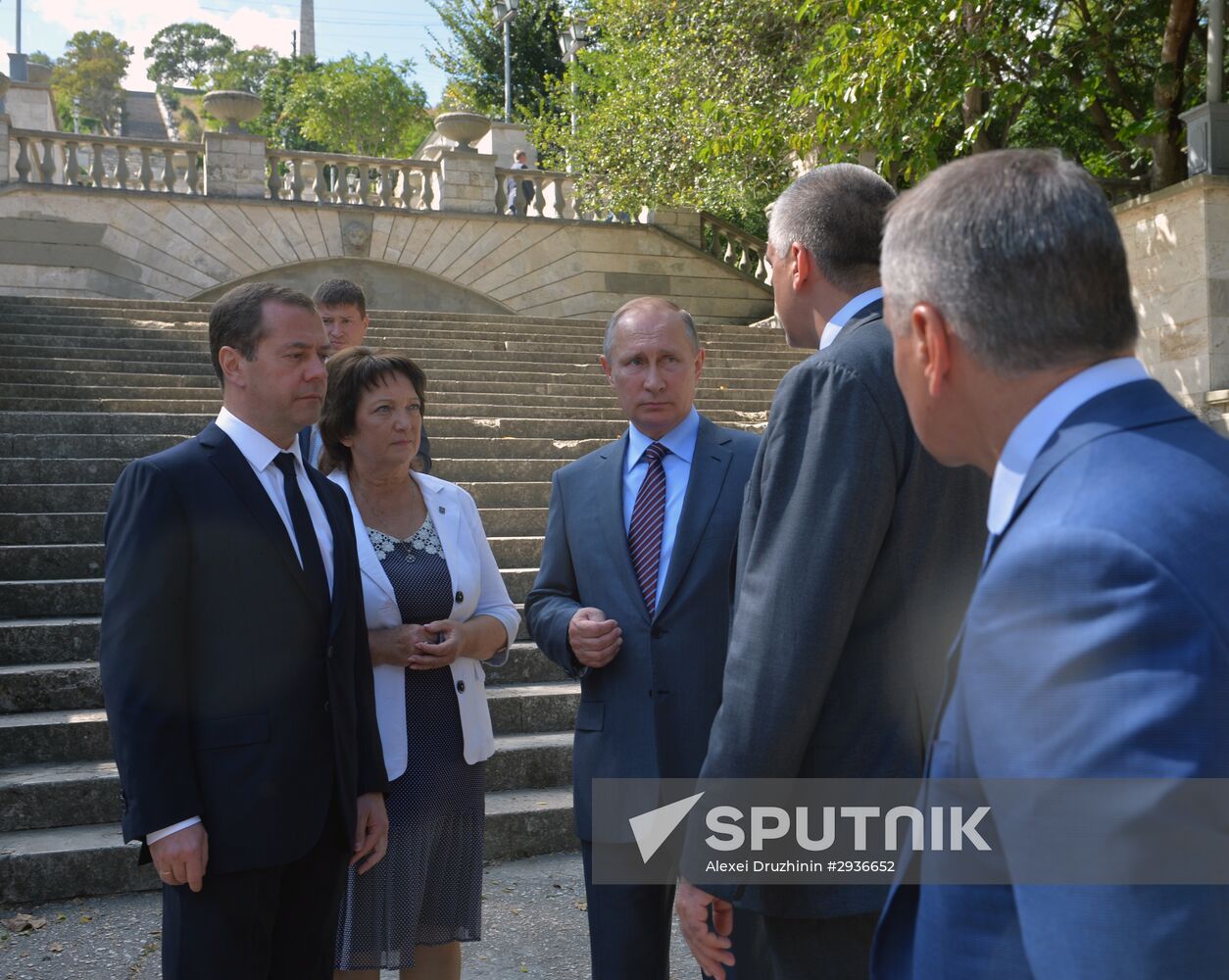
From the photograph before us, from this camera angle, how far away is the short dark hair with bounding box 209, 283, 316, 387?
9.02ft

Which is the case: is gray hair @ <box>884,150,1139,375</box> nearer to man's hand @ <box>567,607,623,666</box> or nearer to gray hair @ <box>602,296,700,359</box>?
man's hand @ <box>567,607,623,666</box>

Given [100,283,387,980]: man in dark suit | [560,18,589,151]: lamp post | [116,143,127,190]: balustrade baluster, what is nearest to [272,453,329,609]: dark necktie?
[100,283,387,980]: man in dark suit

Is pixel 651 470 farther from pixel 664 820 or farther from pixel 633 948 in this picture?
pixel 633 948

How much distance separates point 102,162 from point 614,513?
1918 cm

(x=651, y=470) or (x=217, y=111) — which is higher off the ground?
(x=217, y=111)

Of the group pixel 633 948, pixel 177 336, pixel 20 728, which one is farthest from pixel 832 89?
pixel 633 948

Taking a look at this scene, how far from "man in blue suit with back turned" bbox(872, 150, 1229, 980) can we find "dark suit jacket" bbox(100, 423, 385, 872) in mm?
1567

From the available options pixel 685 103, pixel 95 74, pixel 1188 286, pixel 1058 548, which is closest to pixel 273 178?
pixel 685 103

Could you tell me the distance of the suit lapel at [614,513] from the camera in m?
3.00

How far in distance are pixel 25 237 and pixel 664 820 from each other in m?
19.1

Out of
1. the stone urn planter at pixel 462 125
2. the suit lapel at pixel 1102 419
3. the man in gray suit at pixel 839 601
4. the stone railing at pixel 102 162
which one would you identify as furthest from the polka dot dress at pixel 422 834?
the stone urn planter at pixel 462 125

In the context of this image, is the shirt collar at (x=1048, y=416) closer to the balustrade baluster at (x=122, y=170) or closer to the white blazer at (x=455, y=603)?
the white blazer at (x=455, y=603)

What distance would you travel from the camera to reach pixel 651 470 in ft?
10.3

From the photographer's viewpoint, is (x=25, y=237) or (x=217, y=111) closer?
(x=25, y=237)
